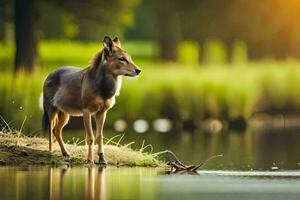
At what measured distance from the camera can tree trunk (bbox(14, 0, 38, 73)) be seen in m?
45.6

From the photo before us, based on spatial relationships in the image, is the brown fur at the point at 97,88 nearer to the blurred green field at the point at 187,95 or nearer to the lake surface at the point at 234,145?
the lake surface at the point at 234,145

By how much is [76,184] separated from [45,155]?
11.2ft

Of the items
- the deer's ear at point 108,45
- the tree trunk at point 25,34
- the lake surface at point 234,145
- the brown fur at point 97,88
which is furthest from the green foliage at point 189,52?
the deer's ear at point 108,45

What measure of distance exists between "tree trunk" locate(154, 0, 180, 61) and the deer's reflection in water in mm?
41083

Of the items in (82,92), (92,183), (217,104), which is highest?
(217,104)

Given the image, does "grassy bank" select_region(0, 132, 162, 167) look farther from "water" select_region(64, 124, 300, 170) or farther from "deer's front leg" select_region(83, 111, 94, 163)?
"water" select_region(64, 124, 300, 170)

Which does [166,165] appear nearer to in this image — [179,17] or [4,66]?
[4,66]

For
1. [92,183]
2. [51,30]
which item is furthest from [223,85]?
[51,30]

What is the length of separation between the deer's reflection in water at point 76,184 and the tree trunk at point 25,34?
23218mm

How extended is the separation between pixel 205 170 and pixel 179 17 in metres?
40.4

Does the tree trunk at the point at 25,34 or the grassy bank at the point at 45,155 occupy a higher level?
the tree trunk at the point at 25,34

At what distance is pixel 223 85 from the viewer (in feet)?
140

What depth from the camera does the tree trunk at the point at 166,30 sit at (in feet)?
209

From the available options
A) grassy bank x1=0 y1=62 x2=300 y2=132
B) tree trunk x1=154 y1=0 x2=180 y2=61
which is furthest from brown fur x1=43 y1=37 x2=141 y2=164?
tree trunk x1=154 y1=0 x2=180 y2=61
